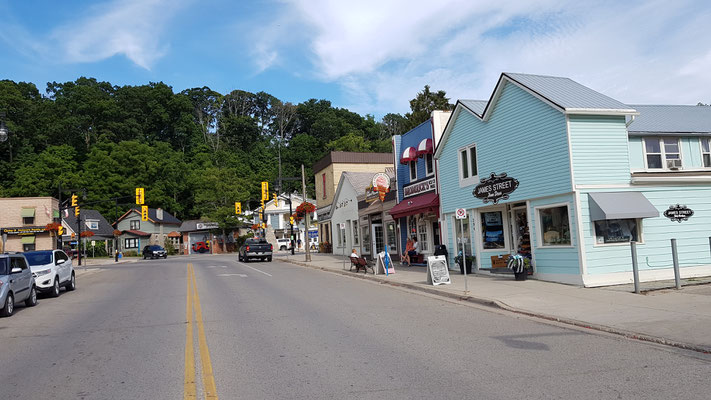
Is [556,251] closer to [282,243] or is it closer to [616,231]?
[616,231]

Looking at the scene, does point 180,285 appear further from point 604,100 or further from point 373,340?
point 604,100

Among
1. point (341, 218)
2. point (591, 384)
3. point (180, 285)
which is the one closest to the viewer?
point (591, 384)

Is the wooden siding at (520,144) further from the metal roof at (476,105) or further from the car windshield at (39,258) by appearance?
the car windshield at (39,258)

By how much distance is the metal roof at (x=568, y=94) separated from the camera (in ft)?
51.4

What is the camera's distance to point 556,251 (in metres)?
16.0

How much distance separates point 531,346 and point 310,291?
9411 mm

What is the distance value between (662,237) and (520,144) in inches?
200

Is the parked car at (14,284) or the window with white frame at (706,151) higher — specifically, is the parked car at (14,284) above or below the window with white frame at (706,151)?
below

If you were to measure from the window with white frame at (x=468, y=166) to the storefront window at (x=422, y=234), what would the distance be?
4778mm

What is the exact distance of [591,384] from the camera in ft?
19.0

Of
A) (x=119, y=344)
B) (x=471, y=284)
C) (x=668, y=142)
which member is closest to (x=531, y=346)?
(x=119, y=344)

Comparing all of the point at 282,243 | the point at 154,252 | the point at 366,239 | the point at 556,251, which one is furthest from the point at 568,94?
the point at 282,243

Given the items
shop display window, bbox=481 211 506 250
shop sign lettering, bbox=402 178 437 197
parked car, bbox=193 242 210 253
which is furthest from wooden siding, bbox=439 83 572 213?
parked car, bbox=193 242 210 253

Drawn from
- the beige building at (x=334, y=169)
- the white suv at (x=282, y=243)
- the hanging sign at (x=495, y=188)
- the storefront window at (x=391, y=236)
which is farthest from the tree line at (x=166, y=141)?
the hanging sign at (x=495, y=188)
